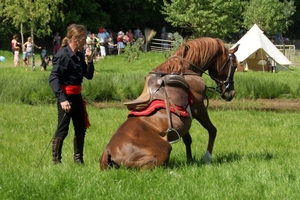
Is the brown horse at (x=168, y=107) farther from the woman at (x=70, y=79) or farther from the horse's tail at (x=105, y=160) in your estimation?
the woman at (x=70, y=79)

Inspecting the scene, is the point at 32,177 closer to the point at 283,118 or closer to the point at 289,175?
the point at 289,175

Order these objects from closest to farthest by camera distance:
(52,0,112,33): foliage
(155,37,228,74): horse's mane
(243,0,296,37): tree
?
(155,37,228,74): horse's mane < (52,0,112,33): foliage < (243,0,296,37): tree

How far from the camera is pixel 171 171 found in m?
6.50

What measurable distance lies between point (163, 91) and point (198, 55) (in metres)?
1.07

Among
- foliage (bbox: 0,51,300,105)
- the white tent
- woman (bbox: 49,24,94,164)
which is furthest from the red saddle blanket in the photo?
the white tent

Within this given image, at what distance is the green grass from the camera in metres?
5.64

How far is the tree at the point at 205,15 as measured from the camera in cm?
4241

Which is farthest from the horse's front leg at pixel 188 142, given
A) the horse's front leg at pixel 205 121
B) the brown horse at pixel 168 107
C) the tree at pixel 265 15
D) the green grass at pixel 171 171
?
the tree at pixel 265 15

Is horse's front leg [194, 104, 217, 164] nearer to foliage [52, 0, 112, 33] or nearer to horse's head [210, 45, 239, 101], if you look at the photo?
horse's head [210, 45, 239, 101]

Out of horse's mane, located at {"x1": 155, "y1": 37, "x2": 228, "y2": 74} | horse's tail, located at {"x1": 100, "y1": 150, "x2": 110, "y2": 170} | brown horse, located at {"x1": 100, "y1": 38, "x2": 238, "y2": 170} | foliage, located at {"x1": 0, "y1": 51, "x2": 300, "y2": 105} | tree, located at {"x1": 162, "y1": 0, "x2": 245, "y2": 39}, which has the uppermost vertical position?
tree, located at {"x1": 162, "y1": 0, "x2": 245, "y2": 39}

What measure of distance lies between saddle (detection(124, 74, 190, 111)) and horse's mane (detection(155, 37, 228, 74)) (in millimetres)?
334

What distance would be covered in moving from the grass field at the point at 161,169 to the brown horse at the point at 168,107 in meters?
0.20

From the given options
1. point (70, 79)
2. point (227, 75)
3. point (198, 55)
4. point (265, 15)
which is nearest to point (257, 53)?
point (265, 15)

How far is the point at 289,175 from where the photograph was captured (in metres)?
6.64
